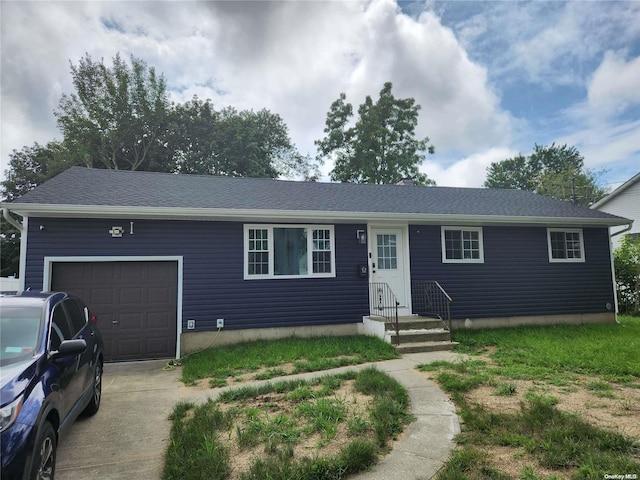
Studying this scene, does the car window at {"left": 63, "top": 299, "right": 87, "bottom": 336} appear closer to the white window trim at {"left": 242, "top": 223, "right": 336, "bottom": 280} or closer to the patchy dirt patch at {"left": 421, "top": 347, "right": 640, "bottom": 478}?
the white window trim at {"left": 242, "top": 223, "right": 336, "bottom": 280}

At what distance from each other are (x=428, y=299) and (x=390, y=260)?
1370 mm

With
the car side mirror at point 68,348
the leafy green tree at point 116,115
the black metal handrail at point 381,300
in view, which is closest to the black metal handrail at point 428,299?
the black metal handrail at point 381,300

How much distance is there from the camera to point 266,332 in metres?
8.06

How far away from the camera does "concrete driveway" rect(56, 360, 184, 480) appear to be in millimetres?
2969

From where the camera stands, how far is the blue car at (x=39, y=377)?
2078mm

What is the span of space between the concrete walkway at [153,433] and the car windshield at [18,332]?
109 cm

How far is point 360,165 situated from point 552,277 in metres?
17.9

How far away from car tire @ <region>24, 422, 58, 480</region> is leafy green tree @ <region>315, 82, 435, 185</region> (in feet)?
80.8

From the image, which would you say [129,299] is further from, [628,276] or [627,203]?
[627,203]

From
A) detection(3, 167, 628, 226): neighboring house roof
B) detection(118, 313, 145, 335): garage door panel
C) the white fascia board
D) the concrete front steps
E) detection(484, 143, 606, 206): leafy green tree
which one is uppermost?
detection(484, 143, 606, 206): leafy green tree

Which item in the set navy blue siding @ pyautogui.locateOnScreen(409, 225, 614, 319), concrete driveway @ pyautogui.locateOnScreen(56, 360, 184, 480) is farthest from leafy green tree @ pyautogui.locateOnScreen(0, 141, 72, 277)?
navy blue siding @ pyautogui.locateOnScreen(409, 225, 614, 319)

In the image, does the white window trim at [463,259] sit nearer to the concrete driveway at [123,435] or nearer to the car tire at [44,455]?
the concrete driveway at [123,435]

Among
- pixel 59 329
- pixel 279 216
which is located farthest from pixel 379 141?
pixel 59 329

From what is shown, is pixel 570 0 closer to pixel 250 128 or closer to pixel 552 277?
pixel 552 277
